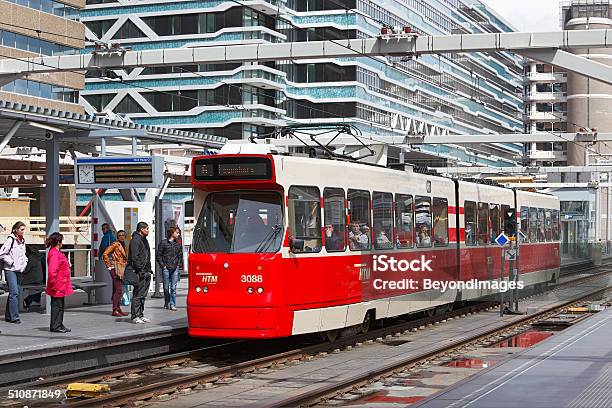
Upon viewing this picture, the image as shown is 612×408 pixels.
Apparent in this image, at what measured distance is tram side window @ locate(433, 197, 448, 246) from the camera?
2302 centimetres

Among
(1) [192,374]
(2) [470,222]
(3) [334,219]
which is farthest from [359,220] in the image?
(2) [470,222]

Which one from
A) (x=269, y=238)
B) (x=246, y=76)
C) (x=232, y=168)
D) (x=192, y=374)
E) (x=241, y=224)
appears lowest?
(x=192, y=374)

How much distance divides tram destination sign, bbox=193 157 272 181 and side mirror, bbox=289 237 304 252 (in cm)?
105

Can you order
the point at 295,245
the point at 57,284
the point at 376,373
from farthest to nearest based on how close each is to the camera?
the point at 57,284 < the point at 295,245 < the point at 376,373

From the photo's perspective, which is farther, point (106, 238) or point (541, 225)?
point (541, 225)

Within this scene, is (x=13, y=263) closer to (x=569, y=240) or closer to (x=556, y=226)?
(x=556, y=226)

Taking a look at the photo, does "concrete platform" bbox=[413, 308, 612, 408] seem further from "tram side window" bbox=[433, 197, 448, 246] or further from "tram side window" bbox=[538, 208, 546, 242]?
"tram side window" bbox=[538, 208, 546, 242]

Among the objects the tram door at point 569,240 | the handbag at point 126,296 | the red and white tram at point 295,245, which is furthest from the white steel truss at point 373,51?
the tram door at point 569,240

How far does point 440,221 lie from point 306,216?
23.0 ft

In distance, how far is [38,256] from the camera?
880 inches

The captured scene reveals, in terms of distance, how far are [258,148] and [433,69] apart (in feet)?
317

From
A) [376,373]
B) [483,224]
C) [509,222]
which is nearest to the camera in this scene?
[376,373]

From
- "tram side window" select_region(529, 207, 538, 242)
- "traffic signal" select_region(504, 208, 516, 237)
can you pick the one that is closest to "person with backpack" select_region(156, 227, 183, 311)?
"traffic signal" select_region(504, 208, 516, 237)

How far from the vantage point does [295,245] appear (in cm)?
1658
